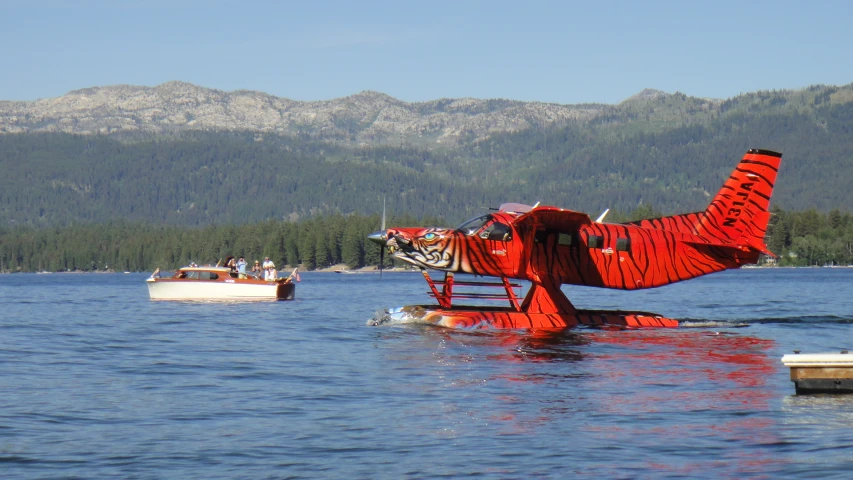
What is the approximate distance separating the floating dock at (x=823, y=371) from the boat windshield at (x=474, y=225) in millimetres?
14241

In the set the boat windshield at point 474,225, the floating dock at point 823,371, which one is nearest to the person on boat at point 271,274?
the boat windshield at point 474,225

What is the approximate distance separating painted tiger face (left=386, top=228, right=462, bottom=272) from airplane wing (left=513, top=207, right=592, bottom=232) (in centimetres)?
203

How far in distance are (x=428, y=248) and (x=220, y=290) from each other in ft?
73.6

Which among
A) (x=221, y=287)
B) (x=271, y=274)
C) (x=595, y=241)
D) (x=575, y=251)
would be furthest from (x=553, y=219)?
(x=271, y=274)

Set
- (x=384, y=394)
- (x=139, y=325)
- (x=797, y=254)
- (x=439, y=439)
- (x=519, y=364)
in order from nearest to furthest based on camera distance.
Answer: (x=439, y=439), (x=384, y=394), (x=519, y=364), (x=139, y=325), (x=797, y=254)

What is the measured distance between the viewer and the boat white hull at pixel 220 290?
1989 inches

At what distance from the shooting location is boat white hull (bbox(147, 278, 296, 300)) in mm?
50531

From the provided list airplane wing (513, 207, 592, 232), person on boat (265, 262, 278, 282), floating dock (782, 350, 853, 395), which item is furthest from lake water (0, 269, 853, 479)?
person on boat (265, 262, 278, 282)

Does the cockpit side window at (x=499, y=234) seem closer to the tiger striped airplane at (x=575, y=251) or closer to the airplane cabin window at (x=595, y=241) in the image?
the tiger striped airplane at (x=575, y=251)

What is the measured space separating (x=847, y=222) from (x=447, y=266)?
153m

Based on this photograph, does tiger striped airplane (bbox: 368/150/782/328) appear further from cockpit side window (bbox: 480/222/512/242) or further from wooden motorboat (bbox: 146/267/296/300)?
wooden motorboat (bbox: 146/267/296/300)

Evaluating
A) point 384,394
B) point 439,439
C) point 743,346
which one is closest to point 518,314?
point 743,346

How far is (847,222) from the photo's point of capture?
552 ft

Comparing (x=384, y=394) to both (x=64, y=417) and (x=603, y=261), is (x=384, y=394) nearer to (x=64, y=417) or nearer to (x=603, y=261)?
(x=64, y=417)
